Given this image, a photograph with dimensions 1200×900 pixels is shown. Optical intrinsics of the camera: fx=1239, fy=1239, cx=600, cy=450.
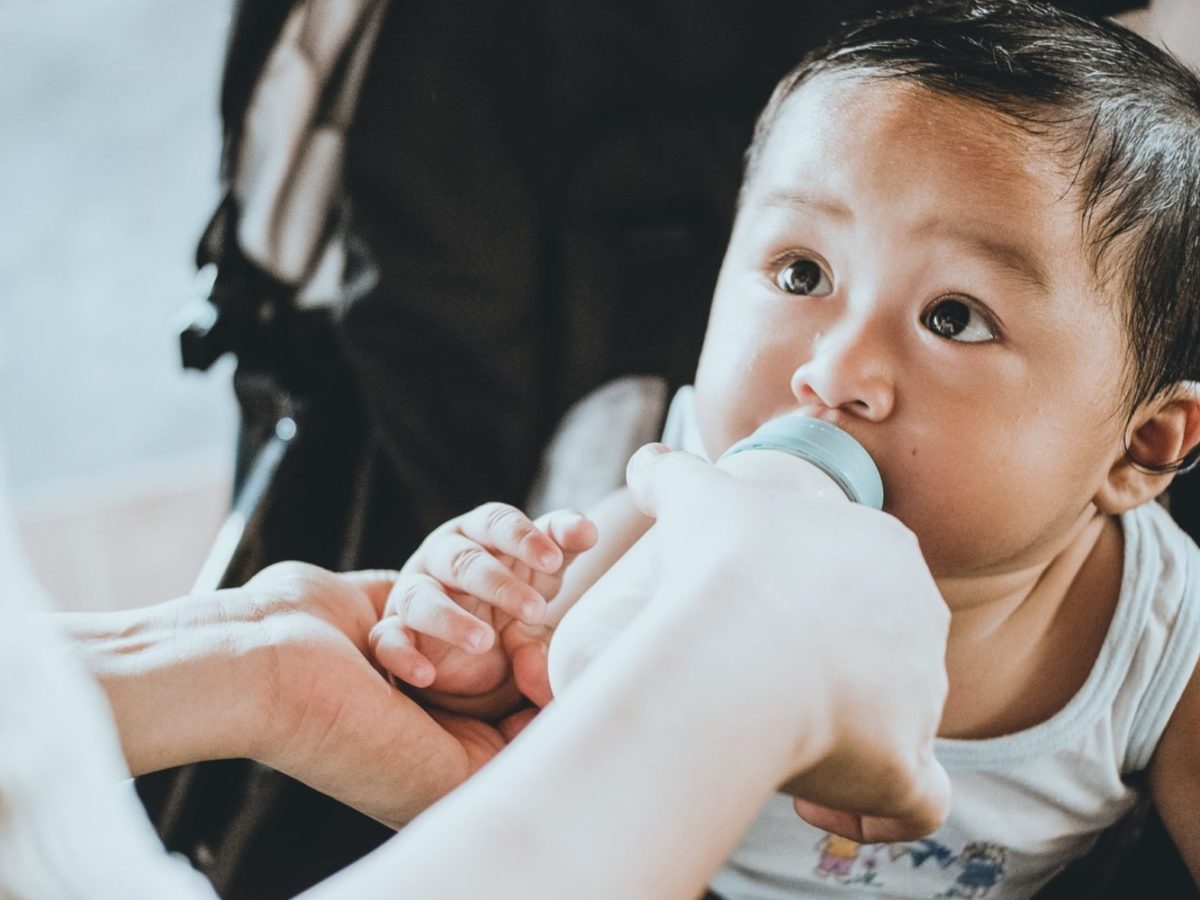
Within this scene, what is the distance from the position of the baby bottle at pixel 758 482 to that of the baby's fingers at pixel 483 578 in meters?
0.12

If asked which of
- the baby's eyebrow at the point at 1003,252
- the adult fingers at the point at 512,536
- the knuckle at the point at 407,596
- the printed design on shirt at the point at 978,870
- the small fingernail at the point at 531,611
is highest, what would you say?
the baby's eyebrow at the point at 1003,252

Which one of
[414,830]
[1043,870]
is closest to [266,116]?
[414,830]

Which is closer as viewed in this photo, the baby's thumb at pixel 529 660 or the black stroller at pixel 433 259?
the baby's thumb at pixel 529 660

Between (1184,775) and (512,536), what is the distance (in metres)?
0.49

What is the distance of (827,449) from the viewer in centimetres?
63

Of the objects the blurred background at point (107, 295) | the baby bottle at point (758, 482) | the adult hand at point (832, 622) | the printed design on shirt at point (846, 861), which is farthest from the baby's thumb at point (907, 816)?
the blurred background at point (107, 295)

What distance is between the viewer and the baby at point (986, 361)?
0.69m

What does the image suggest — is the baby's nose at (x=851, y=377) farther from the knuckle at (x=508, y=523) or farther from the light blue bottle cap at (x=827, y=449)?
the knuckle at (x=508, y=523)

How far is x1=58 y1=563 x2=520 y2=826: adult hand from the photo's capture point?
2.24ft

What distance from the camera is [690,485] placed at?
0.54m

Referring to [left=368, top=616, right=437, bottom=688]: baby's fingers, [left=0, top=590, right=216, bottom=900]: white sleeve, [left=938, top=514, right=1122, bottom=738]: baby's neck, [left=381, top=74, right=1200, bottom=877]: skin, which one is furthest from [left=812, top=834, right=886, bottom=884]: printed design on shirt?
[left=0, top=590, right=216, bottom=900]: white sleeve

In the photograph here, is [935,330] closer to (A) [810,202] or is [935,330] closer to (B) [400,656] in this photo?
(A) [810,202]

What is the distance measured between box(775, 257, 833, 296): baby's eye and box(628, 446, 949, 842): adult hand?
249 mm

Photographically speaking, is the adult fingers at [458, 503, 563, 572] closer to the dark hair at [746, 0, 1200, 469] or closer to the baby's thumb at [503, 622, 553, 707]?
the baby's thumb at [503, 622, 553, 707]
